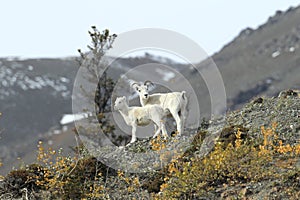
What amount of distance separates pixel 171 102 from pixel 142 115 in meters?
1.29

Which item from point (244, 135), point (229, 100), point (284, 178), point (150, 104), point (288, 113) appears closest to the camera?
point (284, 178)

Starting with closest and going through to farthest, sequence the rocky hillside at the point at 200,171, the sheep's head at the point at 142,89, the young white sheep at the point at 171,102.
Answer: the rocky hillside at the point at 200,171 < the young white sheep at the point at 171,102 < the sheep's head at the point at 142,89

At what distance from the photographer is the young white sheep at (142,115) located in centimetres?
2300

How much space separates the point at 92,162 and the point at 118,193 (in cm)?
202

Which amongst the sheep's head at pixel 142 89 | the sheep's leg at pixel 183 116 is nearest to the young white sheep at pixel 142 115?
the sheep's head at pixel 142 89

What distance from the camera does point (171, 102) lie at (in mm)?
23203

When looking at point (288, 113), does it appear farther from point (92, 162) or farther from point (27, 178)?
point (27, 178)

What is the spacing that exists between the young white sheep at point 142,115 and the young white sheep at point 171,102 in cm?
39

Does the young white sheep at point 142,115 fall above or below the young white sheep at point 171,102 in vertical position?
below

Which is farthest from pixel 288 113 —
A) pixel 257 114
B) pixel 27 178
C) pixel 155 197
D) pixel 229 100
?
pixel 229 100

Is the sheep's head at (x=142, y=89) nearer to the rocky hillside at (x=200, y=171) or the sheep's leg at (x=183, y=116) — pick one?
the sheep's leg at (x=183, y=116)

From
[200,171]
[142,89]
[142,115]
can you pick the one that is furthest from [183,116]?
[200,171]

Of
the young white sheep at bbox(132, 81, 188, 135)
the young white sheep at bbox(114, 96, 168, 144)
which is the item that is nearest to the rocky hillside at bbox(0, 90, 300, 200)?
the young white sheep at bbox(114, 96, 168, 144)

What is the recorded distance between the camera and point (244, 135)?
20.3 m
